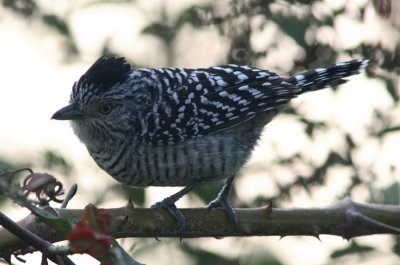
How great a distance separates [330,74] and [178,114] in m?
0.72

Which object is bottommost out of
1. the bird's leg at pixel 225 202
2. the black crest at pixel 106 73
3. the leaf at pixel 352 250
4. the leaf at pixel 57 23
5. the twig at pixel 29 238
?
the leaf at pixel 352 250

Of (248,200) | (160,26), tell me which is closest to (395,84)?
(248,200)

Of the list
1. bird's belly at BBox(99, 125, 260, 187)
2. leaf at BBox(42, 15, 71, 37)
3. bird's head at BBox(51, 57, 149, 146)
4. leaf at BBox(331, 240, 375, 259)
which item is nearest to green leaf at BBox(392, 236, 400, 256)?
leaf at BBox(331, 240, 375, 259)

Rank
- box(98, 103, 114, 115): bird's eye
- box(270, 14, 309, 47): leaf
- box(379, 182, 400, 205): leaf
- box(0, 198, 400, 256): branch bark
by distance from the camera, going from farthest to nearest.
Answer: box(98, 103, 114, 115): bird's eye < box(270, 14, 309, 47): leaf < box(379, 182, 400, 205): leaf < box(0, 198, 400, 256): branch bark

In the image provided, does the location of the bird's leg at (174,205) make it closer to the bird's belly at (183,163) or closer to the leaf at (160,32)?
the bird's belly at (183,163)

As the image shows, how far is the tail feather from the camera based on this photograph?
362 centimetres

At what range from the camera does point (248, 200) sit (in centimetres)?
381

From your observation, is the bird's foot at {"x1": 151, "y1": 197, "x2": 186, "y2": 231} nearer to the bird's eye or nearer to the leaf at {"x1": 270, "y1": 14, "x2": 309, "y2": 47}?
the bird's eye

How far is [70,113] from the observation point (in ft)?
12.1

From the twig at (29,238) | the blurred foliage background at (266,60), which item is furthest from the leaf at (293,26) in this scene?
the twig at (29,238)

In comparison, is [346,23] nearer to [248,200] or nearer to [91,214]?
[248,200]

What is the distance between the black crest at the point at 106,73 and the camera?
3.58m

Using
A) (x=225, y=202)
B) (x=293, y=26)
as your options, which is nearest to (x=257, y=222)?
(x=225, y=202)

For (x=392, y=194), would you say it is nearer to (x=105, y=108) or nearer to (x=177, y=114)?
(x=177, y=114)
